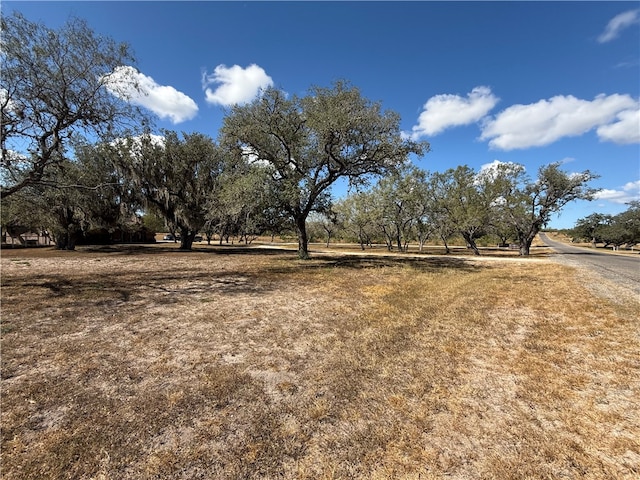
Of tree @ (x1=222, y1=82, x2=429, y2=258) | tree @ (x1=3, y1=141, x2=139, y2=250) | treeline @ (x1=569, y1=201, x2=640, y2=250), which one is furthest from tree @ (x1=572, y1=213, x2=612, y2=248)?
tree @ (x1=3, y1=141, x2=139, y2=250)

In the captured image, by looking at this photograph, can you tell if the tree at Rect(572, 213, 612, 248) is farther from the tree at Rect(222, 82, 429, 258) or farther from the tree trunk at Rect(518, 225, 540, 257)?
the tree at Rect(222, 82, 429, 258)

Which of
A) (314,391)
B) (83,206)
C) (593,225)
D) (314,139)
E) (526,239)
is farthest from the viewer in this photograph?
(593,225)

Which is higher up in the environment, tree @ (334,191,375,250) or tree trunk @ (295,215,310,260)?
tree @ (334,191,375,250)

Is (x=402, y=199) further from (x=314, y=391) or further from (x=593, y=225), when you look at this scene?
(x=593, y=225)

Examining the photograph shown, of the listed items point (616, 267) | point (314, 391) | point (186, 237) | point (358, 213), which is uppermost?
point (358, 213)

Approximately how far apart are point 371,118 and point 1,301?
1420cm

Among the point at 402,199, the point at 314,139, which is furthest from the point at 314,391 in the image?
the point at 402,199

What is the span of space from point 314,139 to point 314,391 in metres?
13.9

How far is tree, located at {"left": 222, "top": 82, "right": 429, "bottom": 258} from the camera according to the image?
13938mm

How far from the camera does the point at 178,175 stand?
72.1 ft

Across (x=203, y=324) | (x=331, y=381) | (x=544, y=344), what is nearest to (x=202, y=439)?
(x=331, y=381)

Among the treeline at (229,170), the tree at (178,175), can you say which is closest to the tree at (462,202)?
the treeline at (229,170)

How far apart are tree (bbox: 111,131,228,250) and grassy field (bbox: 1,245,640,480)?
1642cm

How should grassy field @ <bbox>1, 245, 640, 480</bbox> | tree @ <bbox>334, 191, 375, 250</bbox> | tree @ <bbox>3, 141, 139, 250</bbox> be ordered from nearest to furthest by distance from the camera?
grassy field @ <bbox>1, 245, 640, 480</bbox>, tree @ <bbox>3, 141, 139, 250</bbox>, tree @ <bbox>334, 191, 375, 250</bbox>
